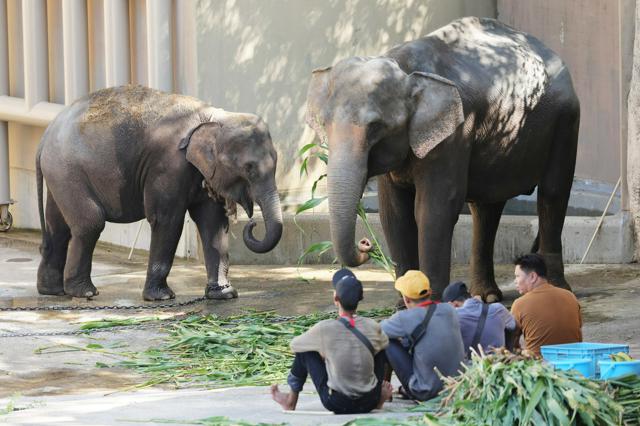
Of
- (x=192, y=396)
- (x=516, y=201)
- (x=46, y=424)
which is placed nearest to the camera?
(x=46, y=424)

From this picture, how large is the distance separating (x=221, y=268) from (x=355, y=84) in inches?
124

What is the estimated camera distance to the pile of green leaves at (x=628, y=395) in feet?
21.9

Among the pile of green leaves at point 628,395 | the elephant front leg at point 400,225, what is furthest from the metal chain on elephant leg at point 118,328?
the pile of green leaves at point 628,395

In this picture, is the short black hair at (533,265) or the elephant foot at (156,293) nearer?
the short black hair at (533,265)

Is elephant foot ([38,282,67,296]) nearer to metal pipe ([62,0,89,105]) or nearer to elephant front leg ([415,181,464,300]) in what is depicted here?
metal pipe ([62,0,89,105])

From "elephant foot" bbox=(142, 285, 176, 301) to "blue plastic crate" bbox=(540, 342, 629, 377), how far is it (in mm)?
5386

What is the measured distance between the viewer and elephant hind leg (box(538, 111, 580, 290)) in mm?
11578

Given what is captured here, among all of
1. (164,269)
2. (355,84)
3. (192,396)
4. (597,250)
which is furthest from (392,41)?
(192,396)

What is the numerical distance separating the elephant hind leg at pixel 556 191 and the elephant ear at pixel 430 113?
5.21ft

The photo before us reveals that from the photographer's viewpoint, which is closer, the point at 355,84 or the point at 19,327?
the point at 355,84

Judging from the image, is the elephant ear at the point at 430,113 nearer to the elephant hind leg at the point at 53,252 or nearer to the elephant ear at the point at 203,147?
the elephant ear at the point at 203,147

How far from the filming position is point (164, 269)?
12.5m

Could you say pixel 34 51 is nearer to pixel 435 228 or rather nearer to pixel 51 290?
pixel 51 290

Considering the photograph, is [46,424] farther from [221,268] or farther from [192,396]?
[221,268]
